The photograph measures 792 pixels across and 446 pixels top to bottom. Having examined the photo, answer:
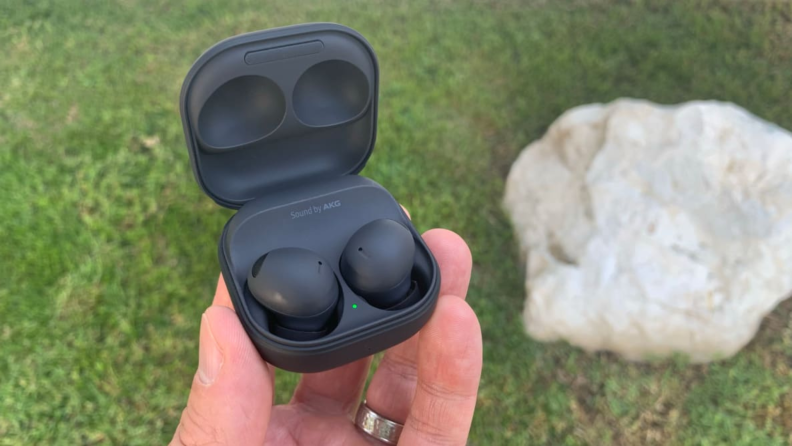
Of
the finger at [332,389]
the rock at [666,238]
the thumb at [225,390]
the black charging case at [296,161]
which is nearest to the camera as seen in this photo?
the thumb at [225,390]

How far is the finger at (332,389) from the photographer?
78.1 inches

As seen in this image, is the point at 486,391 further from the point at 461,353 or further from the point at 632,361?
the point at 461,353

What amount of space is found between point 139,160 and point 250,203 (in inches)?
67.1

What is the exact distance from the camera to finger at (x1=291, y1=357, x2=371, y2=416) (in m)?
1.98

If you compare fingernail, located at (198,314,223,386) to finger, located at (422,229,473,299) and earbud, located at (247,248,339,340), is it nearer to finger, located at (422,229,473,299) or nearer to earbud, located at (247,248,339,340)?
earbud, located at (247,248,339,340)

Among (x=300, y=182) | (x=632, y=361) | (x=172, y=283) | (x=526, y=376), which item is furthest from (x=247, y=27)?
(x=632, y=361)

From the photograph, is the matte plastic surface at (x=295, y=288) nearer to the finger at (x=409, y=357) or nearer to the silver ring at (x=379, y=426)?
the finger at (x=409, y=357)

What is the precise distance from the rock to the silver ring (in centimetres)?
122

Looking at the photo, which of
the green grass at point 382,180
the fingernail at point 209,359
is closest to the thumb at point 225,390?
the fingernail at point 209,359

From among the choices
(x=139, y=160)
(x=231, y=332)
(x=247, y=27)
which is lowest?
(x=139, y=160)

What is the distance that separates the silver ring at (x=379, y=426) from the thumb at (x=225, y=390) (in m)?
0.49

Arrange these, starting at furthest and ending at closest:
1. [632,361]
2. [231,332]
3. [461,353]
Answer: [632,361] < [461,353] < [231,332]

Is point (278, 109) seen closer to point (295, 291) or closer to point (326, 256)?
point (326, 256)

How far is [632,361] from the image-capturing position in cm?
281
